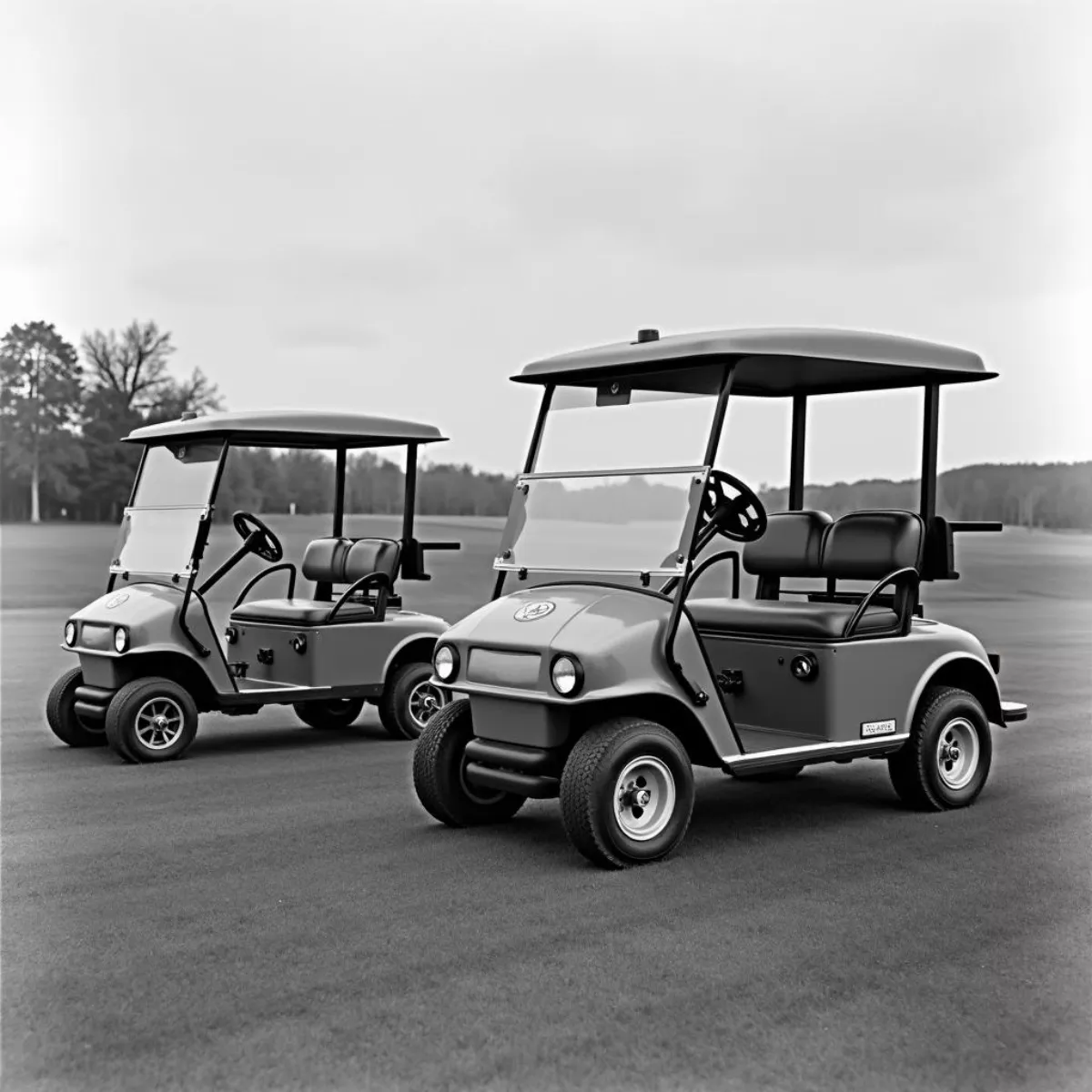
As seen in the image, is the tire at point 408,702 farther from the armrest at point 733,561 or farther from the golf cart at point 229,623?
the armrest at point 733,561

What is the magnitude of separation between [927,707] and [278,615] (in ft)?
14.0

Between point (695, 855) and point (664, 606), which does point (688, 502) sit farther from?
point (695, 855)

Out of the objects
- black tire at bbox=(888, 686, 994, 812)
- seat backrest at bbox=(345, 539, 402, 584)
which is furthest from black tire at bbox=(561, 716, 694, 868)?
seat backrest at bbox=(345, 539, 402, 584)

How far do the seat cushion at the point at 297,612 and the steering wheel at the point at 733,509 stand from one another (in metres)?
3.23

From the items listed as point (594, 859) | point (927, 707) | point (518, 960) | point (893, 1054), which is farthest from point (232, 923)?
point (927, 707)

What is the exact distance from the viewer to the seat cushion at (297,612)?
851cm

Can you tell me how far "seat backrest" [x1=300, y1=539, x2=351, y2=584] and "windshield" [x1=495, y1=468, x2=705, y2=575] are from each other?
3.23 m

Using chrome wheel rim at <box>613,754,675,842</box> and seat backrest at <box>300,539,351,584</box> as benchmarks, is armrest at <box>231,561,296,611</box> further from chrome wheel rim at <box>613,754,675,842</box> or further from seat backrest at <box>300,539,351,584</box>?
chrome wheel rim at <box>613,754,675,842</box>

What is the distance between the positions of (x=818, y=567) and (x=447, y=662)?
2176 millimetres

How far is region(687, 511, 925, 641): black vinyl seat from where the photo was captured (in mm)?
6180

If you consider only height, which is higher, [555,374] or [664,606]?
[555,374]

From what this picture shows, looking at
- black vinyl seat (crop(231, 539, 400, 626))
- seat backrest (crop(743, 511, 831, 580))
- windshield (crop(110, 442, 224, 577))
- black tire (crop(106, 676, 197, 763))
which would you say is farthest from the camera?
black vinyl seat (crop(231, 539, 400, 626))

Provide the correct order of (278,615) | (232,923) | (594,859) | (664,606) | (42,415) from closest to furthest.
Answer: (232,923), (594,859), (664,606), (278,615), (42,415)

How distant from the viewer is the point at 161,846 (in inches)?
220
